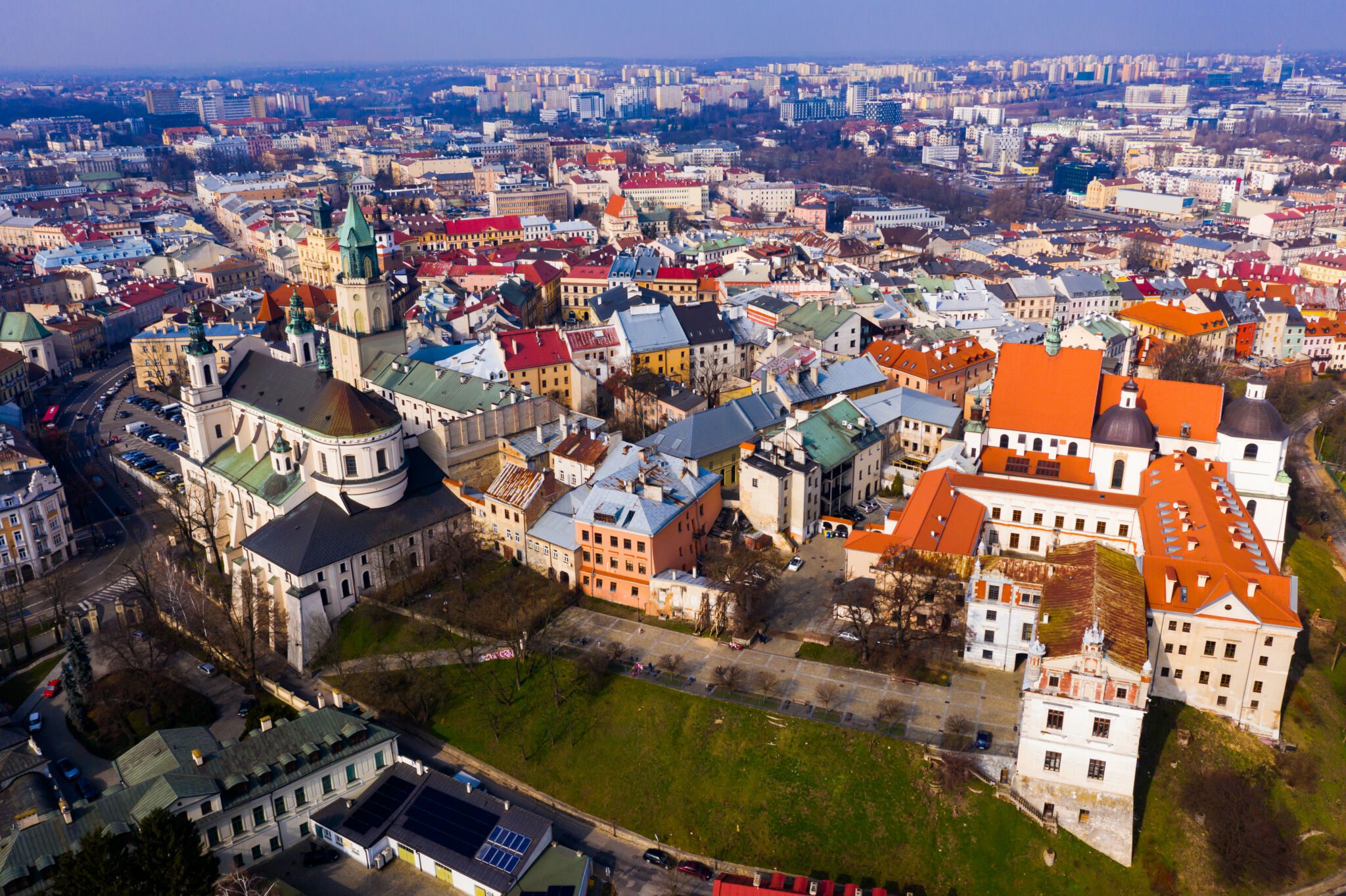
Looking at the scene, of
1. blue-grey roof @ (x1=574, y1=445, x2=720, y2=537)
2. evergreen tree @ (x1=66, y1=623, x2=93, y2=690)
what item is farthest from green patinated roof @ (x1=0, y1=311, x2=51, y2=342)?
blue-grey roof @ (x1=574, y1=445, x2=720, y2=537)

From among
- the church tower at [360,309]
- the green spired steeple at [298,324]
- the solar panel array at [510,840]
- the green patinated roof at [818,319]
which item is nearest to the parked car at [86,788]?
the solar panel array at [510,840]

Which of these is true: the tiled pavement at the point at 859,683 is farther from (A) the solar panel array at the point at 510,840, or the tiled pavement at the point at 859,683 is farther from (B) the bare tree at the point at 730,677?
(A) the solar panel array at the point at 510,840

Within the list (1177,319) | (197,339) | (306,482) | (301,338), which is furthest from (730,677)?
(1177,319)

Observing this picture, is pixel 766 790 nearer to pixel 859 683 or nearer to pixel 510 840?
pixel 859 683

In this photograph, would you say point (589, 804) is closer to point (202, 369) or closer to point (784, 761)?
point (784, 761)

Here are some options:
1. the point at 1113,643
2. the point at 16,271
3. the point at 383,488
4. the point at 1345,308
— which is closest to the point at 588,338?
the point at 383,488

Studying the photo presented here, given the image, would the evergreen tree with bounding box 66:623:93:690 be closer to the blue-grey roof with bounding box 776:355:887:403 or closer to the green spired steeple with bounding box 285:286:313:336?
the green spired steeple with bounding box 285:286:313:336
